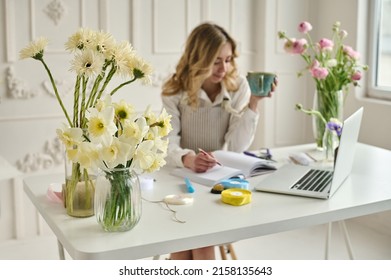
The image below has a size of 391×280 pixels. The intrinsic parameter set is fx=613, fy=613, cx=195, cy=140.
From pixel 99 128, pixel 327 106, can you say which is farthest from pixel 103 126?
pixel 327 106

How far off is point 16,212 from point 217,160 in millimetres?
1577

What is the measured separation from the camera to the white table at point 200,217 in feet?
5.16

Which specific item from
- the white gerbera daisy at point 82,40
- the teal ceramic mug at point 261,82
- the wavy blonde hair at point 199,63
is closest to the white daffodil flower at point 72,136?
the white gerbera daisy at point 82,40

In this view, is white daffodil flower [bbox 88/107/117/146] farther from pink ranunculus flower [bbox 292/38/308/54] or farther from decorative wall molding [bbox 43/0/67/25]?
decorative wall molding [bbox 43/0/67/25]

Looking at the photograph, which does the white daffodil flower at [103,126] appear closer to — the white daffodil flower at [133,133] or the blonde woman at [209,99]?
the white daffodil flower at [133,133]

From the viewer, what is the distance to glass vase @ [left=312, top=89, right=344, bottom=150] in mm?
2674

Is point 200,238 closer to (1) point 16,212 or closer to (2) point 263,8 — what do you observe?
(1) point 16,212

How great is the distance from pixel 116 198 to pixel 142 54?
216 cm

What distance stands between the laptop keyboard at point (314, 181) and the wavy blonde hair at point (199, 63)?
0.71m

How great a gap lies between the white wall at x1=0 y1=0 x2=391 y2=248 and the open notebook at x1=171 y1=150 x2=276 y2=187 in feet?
4.62

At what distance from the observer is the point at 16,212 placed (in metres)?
3.46

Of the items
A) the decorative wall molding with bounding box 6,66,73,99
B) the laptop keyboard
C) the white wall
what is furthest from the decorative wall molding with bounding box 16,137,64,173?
the laptop keyboard

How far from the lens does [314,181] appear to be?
85.0 inches

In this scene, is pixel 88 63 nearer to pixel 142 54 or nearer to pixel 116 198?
pixel 116 198
